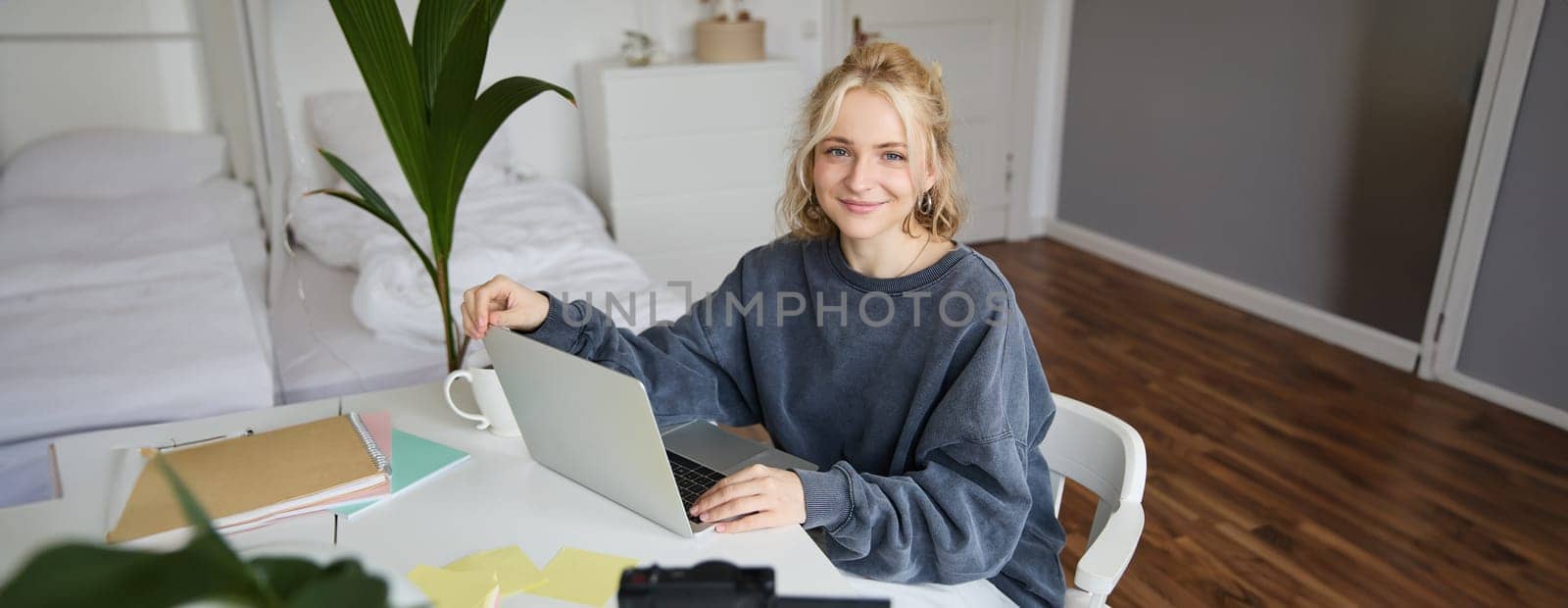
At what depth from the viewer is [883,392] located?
1253 mm

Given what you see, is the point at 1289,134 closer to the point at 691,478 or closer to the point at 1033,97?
the point at 1033,97

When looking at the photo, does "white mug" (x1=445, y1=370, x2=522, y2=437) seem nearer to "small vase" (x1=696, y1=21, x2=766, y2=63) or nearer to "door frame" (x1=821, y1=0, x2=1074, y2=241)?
"small vase" (x1=696, y1=21, x2=766, y2=63)

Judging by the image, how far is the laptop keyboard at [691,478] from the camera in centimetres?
114

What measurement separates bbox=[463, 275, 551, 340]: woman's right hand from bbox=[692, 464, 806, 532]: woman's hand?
1.21 feet

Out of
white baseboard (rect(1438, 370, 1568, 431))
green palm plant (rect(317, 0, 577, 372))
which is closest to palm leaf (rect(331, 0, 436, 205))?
green palm plant (rect(317, 0, 577, 372))

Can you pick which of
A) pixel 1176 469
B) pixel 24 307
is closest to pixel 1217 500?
pixel 1176 469

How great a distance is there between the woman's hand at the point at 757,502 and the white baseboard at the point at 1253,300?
2.84 metres

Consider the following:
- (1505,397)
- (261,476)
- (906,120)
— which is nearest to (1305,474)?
(1505,397)

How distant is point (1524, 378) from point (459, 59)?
9.62 ft

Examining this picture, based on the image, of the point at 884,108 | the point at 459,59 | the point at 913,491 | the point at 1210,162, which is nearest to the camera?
the point at 913,491

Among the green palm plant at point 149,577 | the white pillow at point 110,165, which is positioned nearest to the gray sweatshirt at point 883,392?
the green palm plant at point 149,577

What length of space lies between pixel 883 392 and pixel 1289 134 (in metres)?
2.80

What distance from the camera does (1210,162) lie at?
3814 mm

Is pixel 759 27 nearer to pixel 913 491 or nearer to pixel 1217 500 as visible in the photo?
pixel 1217 500
